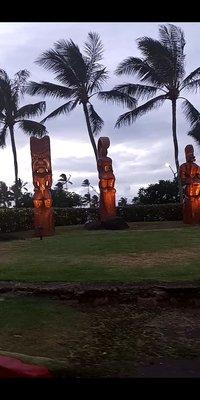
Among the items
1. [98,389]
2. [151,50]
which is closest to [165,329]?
[98,389]

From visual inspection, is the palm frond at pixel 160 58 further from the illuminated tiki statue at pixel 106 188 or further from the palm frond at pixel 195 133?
the illuminated tiki statue at pixel 106 188

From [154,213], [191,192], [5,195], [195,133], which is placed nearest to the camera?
[191,192]

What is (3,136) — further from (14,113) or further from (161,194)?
(161,194)

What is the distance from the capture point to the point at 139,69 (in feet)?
75.6

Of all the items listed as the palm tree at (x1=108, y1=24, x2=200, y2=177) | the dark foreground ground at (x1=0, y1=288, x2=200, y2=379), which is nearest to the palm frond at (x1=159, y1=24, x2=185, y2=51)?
the palm tree at (x1=108, y1=24, x2=200, y2=177)

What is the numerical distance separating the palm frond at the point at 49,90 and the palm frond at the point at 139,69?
115 inches

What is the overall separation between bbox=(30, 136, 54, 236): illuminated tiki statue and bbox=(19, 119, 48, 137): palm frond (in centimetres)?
857

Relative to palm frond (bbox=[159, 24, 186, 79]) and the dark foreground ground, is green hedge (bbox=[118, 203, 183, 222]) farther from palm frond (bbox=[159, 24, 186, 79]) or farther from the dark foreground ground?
the dark foreground ground

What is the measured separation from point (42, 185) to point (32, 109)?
9665 millimetres

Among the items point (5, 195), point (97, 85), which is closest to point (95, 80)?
point (97, 85)

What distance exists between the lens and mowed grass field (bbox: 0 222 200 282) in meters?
7.81

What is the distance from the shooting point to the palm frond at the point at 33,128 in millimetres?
24812

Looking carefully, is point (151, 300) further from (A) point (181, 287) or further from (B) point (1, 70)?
(B) point (1, 70)

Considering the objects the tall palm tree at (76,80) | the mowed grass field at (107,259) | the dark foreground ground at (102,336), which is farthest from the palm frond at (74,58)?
the dark foreground ground at (102,336)
